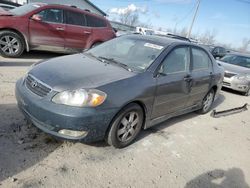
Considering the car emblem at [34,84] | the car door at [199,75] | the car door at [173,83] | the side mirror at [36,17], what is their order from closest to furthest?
the car emblem at [34,84]
the car door at [173,83]
the car door at [199,75]
the side mirror at [36,17]

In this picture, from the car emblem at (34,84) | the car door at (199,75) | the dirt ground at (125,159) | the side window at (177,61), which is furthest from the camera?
the car door at (199,75)

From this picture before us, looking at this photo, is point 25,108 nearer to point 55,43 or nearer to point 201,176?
point 201,176

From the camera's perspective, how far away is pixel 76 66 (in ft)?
11.8

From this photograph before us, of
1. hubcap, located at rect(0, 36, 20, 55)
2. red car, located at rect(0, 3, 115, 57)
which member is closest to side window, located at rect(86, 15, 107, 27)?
red car, located at rect(0, 3, 115, 57)

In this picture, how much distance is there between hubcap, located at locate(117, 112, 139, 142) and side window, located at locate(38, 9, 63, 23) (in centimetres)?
555

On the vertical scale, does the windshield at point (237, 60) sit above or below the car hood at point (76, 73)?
below

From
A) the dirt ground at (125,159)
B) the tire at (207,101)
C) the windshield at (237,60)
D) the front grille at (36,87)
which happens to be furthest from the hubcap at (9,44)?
the windshield at (237,60)

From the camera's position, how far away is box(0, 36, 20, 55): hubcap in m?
7.10

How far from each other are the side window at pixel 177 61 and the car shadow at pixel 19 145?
2.01 metres

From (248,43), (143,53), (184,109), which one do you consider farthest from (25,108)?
(248,43)

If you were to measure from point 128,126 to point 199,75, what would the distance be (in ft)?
6.92

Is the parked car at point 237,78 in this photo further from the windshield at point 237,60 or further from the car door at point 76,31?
the car door at point 76,31

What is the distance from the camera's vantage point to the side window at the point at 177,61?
3.91 m

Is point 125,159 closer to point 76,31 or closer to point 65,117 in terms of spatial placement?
point 65,117
